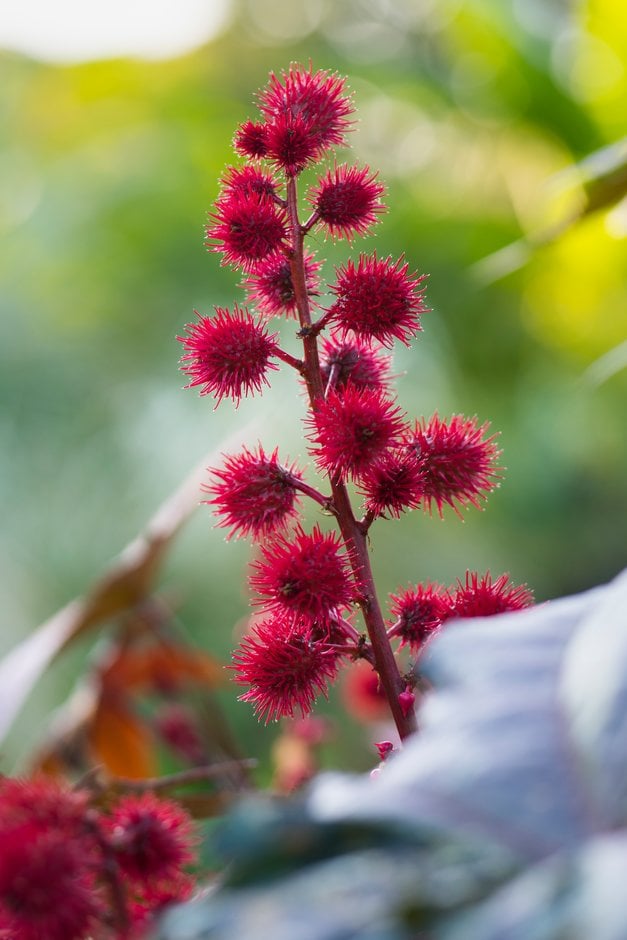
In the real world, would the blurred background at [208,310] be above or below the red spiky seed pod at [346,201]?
above

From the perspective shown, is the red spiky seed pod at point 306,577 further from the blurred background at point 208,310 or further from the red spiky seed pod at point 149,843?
the blurred background at point 208,310

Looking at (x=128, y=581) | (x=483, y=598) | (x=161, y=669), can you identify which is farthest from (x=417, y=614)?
(x=161, y=669)

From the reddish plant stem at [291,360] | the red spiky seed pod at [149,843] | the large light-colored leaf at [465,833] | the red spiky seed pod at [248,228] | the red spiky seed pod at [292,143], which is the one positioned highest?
the red spiky seed pod at [292,143]

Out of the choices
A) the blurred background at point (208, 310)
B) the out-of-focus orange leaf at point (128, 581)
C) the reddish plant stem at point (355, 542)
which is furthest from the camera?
the blurred background at point (208, 310)

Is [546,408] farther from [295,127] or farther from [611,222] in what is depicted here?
[295,127]

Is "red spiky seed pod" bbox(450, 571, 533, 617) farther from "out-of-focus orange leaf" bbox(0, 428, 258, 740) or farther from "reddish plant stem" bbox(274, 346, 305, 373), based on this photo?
"out-of-focus orange leaf" bbox(0, 428, 258, 740)

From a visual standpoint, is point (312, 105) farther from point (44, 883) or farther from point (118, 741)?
point (118, 741)

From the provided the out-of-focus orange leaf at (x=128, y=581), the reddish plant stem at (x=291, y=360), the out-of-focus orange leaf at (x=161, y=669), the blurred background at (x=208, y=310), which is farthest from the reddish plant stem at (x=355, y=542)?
the blurred background at (x=208, y=310)
